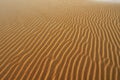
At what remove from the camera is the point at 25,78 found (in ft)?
11.8

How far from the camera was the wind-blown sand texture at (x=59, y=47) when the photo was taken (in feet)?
12.4

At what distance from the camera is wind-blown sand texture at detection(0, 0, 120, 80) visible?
3.79m

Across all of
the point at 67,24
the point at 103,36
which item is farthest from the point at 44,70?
the point at 67,24

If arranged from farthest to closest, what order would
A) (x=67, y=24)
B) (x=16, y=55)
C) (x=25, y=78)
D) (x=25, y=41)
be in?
(x=67, y=24), (x=25, y=41), (x=16, y=55), (x=25, y=78)

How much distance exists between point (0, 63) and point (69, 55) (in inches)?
66.6

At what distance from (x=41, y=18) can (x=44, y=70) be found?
3.94 metres

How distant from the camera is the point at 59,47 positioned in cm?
487

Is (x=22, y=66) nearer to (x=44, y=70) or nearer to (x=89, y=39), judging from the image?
(x=44, y=70)

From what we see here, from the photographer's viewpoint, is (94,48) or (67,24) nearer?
(94,48)

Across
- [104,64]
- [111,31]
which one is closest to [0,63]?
[104,64]

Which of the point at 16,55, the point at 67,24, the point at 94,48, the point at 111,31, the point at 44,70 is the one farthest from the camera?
the point at 67,24

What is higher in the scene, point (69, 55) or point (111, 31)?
point (111, 31)

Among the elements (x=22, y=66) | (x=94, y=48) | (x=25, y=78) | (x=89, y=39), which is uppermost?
(x=89, y=39)

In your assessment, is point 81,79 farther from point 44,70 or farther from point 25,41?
point 25,41
